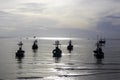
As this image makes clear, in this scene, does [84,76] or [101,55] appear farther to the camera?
[101,55]

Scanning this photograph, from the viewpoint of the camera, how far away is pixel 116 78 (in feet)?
220

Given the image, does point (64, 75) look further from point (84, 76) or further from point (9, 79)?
point (9, 79)

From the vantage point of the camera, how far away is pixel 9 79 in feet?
205

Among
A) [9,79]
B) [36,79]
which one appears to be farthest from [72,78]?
[9,79]

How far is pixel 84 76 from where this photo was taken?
69000 millimetres

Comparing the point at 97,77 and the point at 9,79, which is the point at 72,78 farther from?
the point at 9,79

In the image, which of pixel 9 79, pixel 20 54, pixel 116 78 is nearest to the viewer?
pixel 9 79

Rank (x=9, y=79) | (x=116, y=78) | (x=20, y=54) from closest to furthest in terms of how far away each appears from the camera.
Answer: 1. (x=9, y=79)
2. (x=116, y=78)
3. (x=20, y=54)

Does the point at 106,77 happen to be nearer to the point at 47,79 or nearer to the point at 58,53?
the point at 47,79

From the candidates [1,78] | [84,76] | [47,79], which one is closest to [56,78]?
[47,79]

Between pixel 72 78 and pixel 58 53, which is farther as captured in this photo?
pixel 58 53

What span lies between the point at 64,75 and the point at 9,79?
13.8 meters

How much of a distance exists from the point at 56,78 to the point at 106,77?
39.9 ft

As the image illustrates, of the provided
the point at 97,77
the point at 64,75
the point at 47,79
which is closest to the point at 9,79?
the point at 47,79
